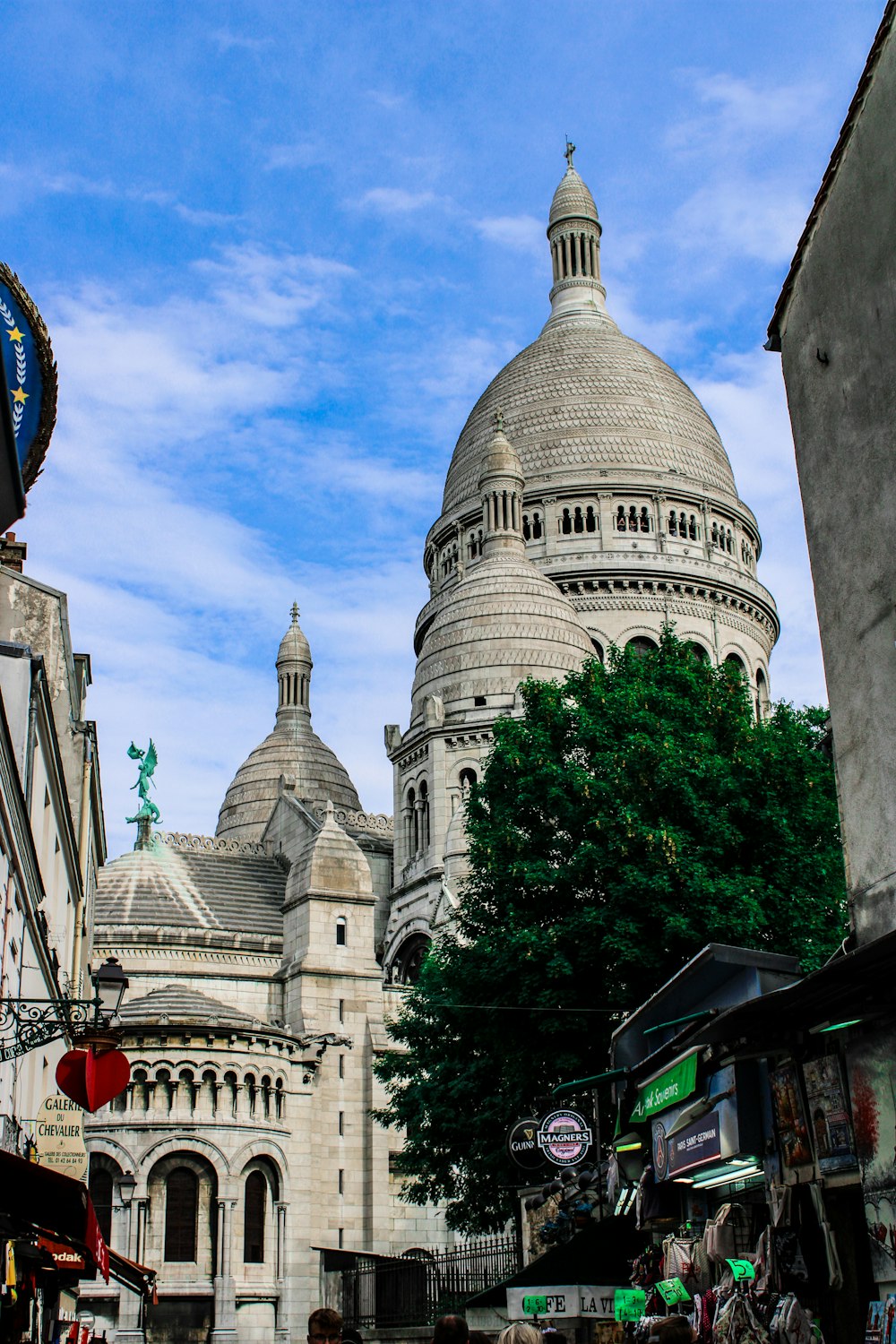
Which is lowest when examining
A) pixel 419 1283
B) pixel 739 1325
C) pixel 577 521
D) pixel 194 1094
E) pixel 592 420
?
pixel 739 1325

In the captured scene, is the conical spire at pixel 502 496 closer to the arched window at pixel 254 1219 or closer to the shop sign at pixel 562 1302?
the arched window at pixel 254 1219

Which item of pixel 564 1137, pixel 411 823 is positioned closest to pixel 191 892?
pixel 411 823

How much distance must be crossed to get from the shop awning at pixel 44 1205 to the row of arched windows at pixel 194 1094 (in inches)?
1026

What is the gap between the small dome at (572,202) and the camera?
302 ft

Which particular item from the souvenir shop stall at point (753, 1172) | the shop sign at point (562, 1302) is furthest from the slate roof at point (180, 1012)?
the souvenir shop stall at point (753, 1172)

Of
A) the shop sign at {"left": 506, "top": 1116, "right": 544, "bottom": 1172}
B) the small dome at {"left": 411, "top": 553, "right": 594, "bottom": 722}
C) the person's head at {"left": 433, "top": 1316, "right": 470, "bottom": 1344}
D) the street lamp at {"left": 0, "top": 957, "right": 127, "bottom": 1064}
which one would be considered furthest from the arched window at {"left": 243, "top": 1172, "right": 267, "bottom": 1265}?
the person's head at {"left": 433, "top": 1316, "right": 470, "bottom": 1344}

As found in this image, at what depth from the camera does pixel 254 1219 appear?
136 ft

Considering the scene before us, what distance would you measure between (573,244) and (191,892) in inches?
2116

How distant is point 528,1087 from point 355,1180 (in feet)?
64.1

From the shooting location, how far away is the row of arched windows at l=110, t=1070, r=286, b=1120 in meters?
40.6

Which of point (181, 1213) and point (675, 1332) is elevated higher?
point (181, 1213)

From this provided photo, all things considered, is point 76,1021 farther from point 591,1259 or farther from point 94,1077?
point 591,1259

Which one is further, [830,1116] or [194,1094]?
[194,1094]

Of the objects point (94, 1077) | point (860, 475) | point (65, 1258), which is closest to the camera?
point (860, 475)
